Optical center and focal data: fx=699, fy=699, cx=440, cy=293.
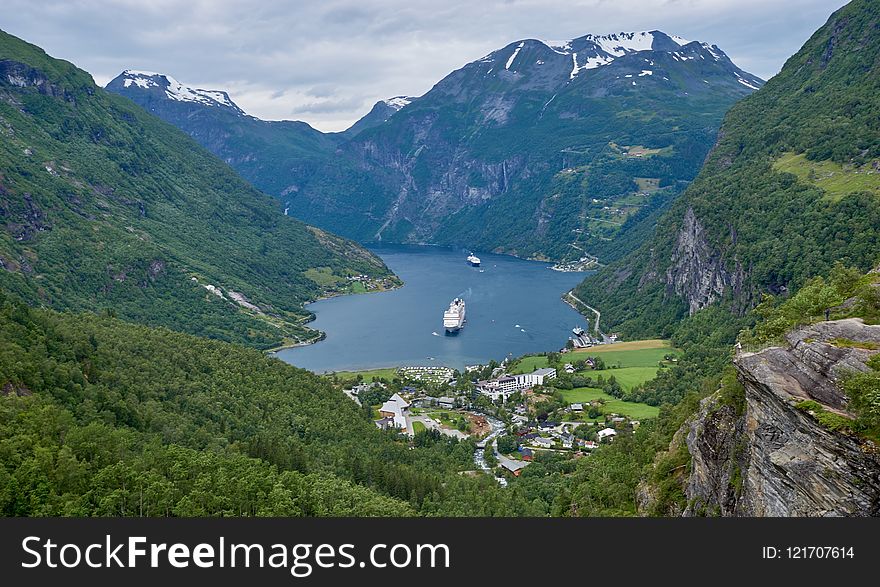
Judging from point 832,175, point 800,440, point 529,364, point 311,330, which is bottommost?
point 529,364

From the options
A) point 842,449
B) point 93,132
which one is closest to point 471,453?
point 842,449

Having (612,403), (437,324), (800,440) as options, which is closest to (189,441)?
(800,440)

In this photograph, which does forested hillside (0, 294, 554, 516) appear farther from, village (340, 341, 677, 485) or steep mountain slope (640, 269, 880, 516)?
Answer: steep mountain slope (640, 269, 880, 516)

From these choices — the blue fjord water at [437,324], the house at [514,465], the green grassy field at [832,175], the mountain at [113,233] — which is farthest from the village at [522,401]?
the mountain at [113,233]

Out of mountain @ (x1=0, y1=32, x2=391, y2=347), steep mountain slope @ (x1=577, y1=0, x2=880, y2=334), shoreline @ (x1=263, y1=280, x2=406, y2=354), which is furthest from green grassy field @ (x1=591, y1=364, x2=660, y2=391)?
mountain @ (x1=0, y1=32, x2=391, y2=347)

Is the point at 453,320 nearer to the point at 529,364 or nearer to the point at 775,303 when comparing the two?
the point at 529,364

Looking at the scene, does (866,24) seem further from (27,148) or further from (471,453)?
(27,148)
